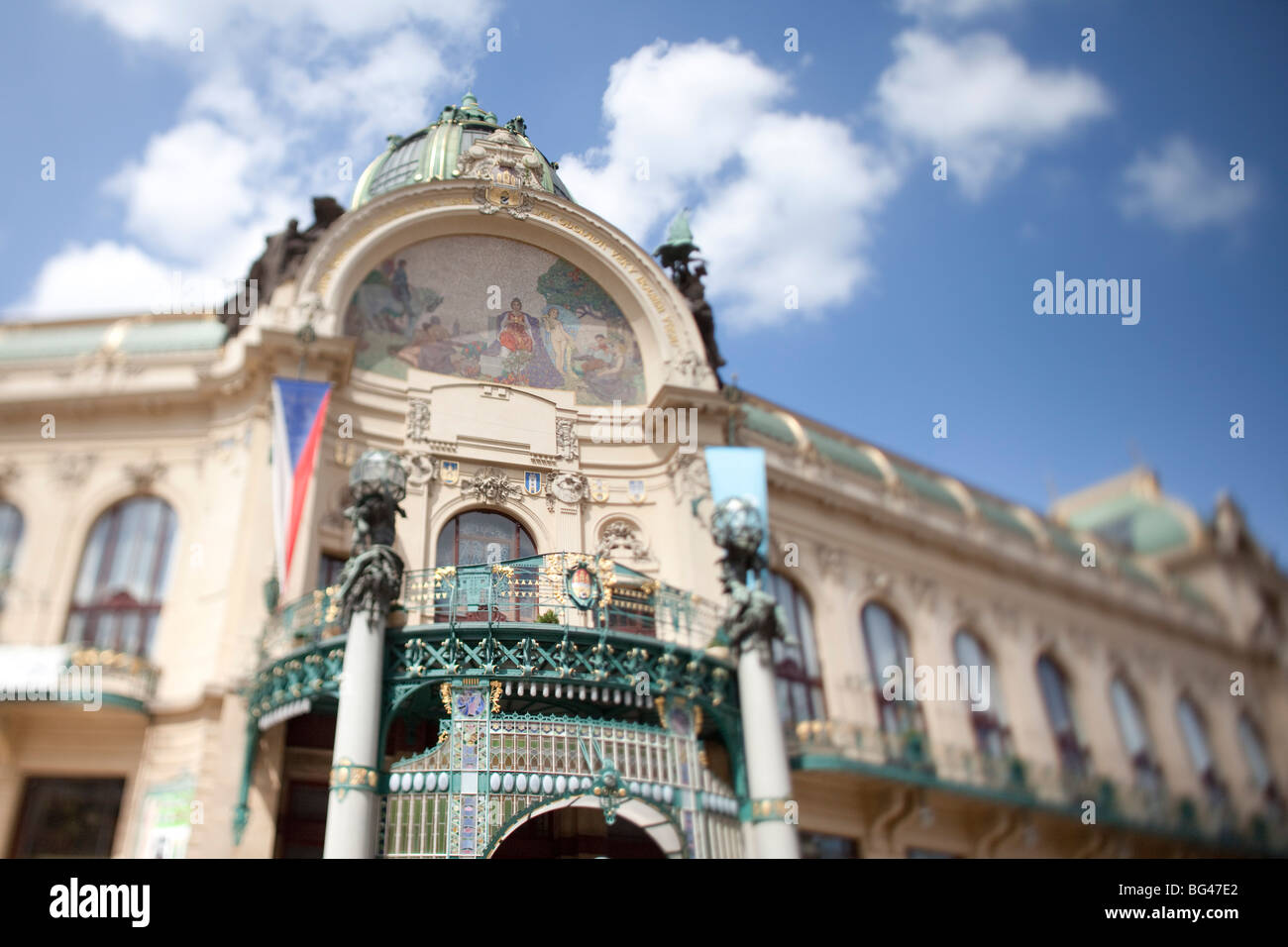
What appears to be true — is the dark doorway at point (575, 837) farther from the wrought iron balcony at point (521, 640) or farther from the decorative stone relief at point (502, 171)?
the decorative stone relief at point (502, 171)

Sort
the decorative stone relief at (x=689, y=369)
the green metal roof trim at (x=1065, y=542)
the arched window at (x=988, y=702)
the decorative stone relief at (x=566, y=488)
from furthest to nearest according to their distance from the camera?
the green metal roof trim at (x=1065, y=542), the arched window at (x=988, y=702), the decorative stone relief at (x=689, y=369), the decorative stone relief at (x=566, y=488)

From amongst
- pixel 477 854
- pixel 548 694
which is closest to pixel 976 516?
pixel 548 694

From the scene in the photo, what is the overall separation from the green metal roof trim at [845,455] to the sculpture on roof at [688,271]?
3258 mm

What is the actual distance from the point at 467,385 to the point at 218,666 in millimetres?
5406

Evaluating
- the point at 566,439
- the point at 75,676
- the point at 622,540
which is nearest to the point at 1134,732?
the point at 622,540

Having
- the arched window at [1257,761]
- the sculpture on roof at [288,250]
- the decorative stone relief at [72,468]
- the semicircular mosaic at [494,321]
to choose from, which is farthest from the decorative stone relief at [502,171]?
the arched window at [1257,761]

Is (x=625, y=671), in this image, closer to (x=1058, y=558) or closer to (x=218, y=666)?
(x=218, y=666)

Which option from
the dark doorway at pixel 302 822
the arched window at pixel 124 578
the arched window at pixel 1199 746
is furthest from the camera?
the arched window at pixel 1199 746

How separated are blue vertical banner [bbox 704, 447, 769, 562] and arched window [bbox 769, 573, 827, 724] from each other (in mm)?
2022

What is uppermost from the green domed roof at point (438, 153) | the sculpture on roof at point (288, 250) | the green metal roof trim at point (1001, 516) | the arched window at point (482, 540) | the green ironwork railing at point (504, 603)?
the green domed roof at point (438, 153)

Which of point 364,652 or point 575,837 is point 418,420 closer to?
point 364,652

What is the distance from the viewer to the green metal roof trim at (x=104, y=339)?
16.5 metres

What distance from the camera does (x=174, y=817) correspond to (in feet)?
40.9

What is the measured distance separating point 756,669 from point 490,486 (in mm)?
4894
